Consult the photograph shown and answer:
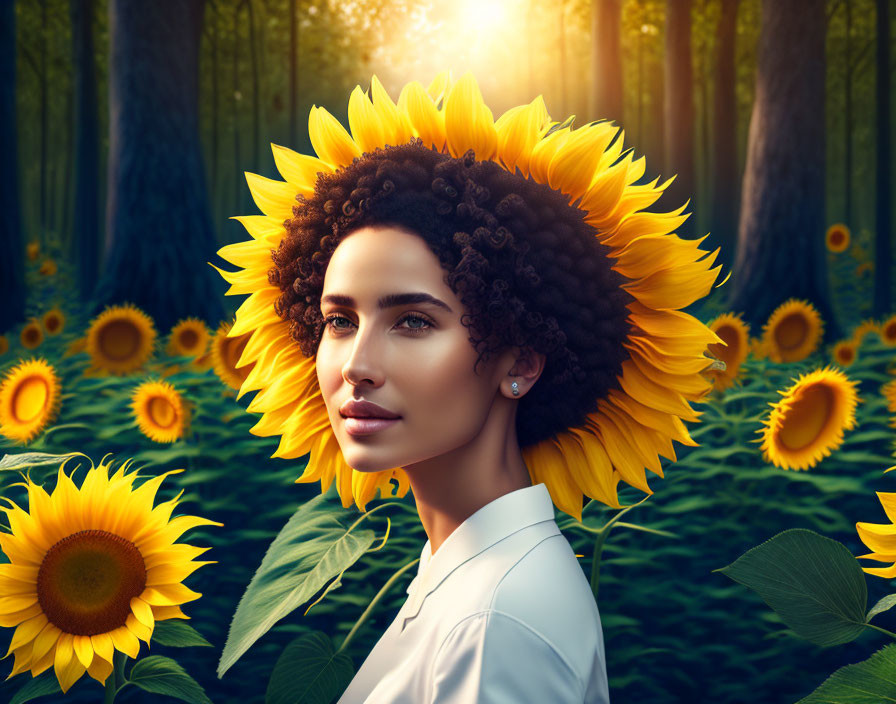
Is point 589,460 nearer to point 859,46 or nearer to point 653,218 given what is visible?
point 653,218

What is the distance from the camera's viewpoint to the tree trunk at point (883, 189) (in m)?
8.72

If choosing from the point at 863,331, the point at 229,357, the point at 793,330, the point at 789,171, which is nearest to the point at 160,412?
the point at 229,357

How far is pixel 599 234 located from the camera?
6.57 ft

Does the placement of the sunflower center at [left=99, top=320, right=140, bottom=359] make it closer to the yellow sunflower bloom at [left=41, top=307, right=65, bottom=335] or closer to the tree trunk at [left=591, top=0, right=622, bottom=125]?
the yellow sunflower bloom at [left=41, top=307, right=65, bottom=335]

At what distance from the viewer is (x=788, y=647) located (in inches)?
98.7

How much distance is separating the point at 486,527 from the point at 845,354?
124 inches

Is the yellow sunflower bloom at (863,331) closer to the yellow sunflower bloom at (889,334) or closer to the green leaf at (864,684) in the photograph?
the yellow sunflower bloom at (889,334)

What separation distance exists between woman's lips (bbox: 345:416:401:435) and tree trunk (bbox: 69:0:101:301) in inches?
395

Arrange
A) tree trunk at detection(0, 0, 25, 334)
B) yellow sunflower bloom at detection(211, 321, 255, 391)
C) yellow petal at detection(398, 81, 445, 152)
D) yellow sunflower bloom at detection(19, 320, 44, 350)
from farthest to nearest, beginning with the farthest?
tree trunk at detection(0, 0, 25, 334)
yellow sunflower bloom at detection(19, 320, 44, 350)
yellow sunflower bloom at detection(211, 321, 255, 391)
yellow petal at detection(398, 81, 445, 152)

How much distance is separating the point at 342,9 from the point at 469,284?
680 inches

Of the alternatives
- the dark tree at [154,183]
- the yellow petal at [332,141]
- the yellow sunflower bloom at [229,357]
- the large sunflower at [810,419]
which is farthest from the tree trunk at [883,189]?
the yellow petal at [332,141]

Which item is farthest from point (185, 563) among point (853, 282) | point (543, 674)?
point (853, 282)

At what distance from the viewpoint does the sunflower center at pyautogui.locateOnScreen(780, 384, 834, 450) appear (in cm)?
249

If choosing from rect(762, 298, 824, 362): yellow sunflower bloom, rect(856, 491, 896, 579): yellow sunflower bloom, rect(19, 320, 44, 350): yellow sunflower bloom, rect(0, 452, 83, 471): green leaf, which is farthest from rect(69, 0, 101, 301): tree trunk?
rect(856, 491, 896, 579): yellow sunflower bloom
